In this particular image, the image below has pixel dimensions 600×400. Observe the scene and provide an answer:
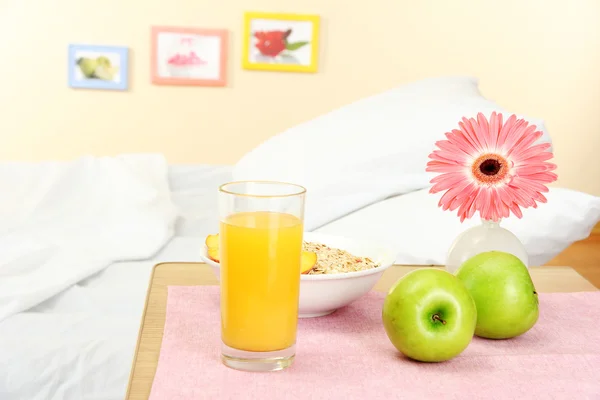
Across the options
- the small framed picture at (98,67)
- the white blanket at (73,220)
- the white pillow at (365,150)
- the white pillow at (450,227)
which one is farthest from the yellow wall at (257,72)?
the white pillow at (450,227)

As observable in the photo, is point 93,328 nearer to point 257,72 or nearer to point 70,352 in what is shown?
point 70,352

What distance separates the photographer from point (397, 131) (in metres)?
1.79

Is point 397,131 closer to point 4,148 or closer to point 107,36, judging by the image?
point 107,36

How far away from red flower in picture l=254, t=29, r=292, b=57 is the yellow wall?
0.11 meters

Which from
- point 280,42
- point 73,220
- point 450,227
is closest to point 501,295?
point 450,227

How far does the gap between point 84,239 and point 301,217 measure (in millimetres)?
1052

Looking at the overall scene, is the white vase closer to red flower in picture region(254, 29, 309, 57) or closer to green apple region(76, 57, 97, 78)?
red flower in picture region(254, 29, 309, 57)

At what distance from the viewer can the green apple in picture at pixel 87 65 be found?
372 cm

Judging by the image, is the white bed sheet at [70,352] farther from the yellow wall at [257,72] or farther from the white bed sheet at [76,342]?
the yellow wall at [257,72]

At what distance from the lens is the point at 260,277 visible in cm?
74

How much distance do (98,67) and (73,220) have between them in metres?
2.08

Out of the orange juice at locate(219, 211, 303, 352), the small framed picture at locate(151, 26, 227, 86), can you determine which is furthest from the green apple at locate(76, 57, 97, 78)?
the orange juice at locate(219, 211, 303, 352)

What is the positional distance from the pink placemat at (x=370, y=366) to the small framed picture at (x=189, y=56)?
294 cm

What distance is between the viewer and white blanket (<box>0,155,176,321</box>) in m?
1.48
